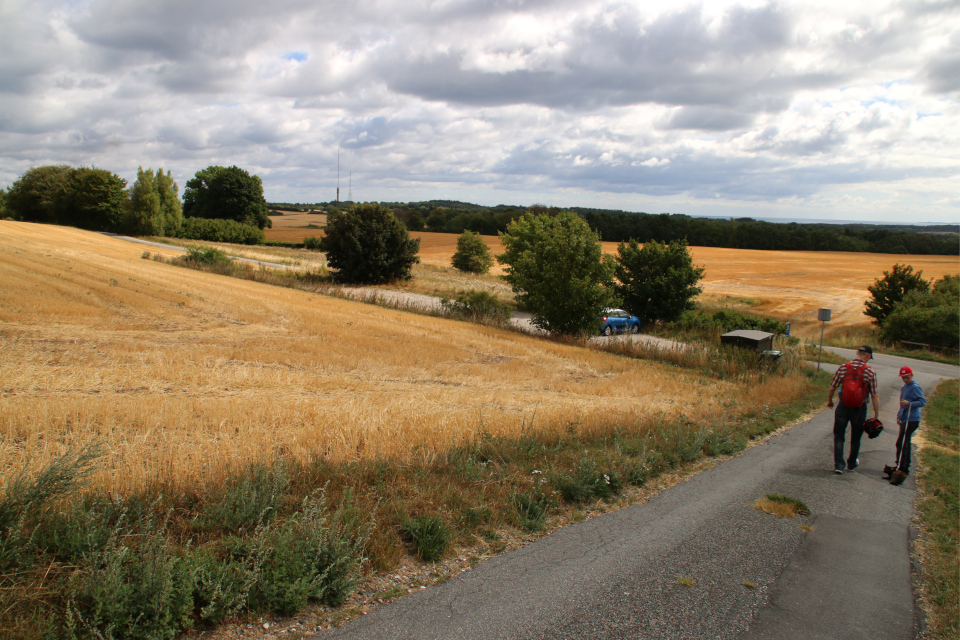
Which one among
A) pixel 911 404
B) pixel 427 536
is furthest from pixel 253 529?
pixel 911 404

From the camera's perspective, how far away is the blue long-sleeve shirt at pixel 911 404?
9066 mm

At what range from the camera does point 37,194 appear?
92.1m

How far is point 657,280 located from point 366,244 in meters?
24.6

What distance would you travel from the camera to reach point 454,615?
419cm

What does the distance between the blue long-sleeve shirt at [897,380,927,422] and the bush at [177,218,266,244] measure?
91236mm

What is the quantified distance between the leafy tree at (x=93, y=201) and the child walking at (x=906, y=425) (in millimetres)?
94149

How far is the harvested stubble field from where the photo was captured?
7.25 metres

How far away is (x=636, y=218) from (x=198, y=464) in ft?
457

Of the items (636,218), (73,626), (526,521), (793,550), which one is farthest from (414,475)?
(636,218)

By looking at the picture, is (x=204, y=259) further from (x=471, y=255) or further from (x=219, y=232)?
(x=219, y=232)

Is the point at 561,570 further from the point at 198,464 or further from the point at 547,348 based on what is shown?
the point at 547,348

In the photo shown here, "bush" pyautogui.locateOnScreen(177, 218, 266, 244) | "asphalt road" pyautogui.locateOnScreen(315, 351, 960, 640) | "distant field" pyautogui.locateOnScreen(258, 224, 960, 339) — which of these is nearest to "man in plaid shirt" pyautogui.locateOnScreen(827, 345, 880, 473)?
"asphalt road" pyautogui.locateOnScreen(315, 351, 960, 640)

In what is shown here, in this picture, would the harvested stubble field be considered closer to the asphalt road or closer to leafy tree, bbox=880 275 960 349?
the asphalt road

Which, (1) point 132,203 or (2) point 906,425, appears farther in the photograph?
(1) point 132,203
